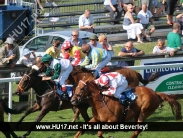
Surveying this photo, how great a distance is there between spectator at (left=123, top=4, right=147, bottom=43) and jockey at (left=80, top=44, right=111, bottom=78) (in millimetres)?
6967

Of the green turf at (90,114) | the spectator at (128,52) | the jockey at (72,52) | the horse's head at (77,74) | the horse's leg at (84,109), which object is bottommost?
the green turf at (90,114)

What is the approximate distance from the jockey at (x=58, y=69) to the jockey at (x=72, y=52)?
73 centimetres

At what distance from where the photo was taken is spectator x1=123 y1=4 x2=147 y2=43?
20.5m

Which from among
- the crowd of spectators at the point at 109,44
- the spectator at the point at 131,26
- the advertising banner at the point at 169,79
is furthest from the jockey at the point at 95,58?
the spectator at the point at 131,26

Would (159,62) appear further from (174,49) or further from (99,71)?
(99,71)

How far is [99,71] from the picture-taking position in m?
13.5

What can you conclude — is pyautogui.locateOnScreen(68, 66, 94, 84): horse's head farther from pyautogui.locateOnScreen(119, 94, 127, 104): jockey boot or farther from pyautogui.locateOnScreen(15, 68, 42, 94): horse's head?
pyautogui.locateOnScreen(119, 94, 127, 104): jockey boot

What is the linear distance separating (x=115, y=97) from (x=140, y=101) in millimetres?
579

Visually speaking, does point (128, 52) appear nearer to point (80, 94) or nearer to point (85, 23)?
point (80, 94)

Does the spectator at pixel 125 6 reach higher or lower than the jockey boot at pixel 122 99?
higher

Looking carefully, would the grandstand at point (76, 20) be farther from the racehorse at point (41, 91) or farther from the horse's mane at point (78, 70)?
the racehorse at point (41, 91)

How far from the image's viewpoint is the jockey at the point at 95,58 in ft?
43.5

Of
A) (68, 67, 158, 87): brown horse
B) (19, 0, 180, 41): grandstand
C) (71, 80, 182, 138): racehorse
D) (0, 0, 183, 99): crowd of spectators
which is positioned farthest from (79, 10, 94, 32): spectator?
(71, 80, 182, 138): racehorse

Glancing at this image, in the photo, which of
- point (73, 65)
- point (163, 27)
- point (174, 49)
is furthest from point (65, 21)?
point (73, 65)
